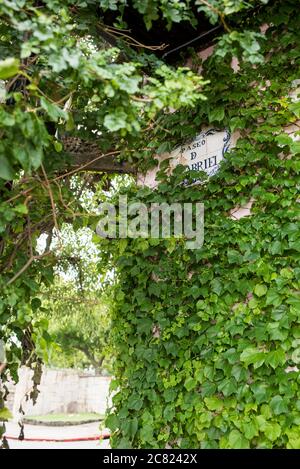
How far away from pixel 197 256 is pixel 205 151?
2.47 feet

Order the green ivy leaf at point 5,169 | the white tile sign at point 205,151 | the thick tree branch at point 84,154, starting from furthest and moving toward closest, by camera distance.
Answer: the thick tree branch at point 84,154, the white tile sign at point 205,151, the green ivy leaf at point 5,169

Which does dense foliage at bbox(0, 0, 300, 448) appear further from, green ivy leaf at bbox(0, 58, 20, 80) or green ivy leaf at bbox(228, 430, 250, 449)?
green ivy leaf at bbox(0, 58, 20, 80)

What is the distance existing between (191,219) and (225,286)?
0.52 metres

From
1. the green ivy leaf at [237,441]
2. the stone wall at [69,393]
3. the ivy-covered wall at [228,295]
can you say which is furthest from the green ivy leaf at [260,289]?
the stone wall at [69,393]

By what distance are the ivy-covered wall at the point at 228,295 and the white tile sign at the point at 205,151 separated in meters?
0.08

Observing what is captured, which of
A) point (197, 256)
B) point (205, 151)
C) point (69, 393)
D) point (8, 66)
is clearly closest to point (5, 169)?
point (8, 66)

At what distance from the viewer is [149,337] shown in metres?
2.90

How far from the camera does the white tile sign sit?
2848mm

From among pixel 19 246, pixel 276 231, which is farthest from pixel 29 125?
pixel 276 231

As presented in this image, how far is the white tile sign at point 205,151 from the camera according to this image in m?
2.85

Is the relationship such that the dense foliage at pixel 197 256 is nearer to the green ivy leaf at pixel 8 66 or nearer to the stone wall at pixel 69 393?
the green ivy leaf at pixel 8 66

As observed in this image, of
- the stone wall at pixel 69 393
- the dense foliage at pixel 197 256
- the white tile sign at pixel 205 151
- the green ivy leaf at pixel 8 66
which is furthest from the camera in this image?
the stone wall at pixel 69 393

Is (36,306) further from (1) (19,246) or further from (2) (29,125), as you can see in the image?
(2) (29,125)

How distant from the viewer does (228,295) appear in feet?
8.18
